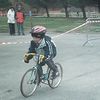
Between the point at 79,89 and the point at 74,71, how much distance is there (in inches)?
96.3

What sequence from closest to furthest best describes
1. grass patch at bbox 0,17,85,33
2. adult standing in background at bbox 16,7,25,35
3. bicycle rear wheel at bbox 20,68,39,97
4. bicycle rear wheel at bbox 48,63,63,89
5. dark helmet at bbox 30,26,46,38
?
1. bicycle rear wheel at bbox 20,68,39,97
2. dark helmet at bbox 30,26,46,38
3. bicycle rear wheel at bbox 48,63,63,89
4. adult standing in background at bbox 16,7,25,35
5. grass patch at bbox 0,17,85,33

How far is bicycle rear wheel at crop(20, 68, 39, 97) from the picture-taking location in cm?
843

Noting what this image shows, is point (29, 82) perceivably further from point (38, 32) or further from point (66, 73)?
point (66, 73)

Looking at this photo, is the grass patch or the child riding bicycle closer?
the child riding bicycle

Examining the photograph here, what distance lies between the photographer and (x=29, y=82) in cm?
852

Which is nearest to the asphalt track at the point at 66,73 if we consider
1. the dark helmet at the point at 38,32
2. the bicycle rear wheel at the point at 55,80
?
the bicycle rear wheel at the point at 55,80

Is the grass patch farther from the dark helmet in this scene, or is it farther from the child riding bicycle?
the dark helmet

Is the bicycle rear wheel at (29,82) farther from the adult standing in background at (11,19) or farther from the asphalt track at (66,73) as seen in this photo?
the adult standing in background at (11,19)

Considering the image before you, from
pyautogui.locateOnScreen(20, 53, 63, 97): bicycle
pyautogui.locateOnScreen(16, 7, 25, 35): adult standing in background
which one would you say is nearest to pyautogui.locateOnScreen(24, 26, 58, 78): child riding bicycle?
pyautogui.locateOnScreen(20, 53, 63, 97): bicycle

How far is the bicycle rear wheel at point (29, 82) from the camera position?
27.7 ft

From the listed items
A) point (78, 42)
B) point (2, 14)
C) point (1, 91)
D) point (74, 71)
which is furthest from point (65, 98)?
point (2, 14)

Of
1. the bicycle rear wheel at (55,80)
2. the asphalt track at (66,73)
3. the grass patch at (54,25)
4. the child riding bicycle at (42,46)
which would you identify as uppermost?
the child riding bicycle at (42,46)

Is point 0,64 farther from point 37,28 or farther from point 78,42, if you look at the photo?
point 78,42

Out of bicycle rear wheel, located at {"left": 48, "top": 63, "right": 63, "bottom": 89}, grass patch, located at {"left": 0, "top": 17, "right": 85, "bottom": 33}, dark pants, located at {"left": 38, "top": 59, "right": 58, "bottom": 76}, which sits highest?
dark pants, located at {"left": 38, "top": 59, "right": 58, "bottom": 76}
